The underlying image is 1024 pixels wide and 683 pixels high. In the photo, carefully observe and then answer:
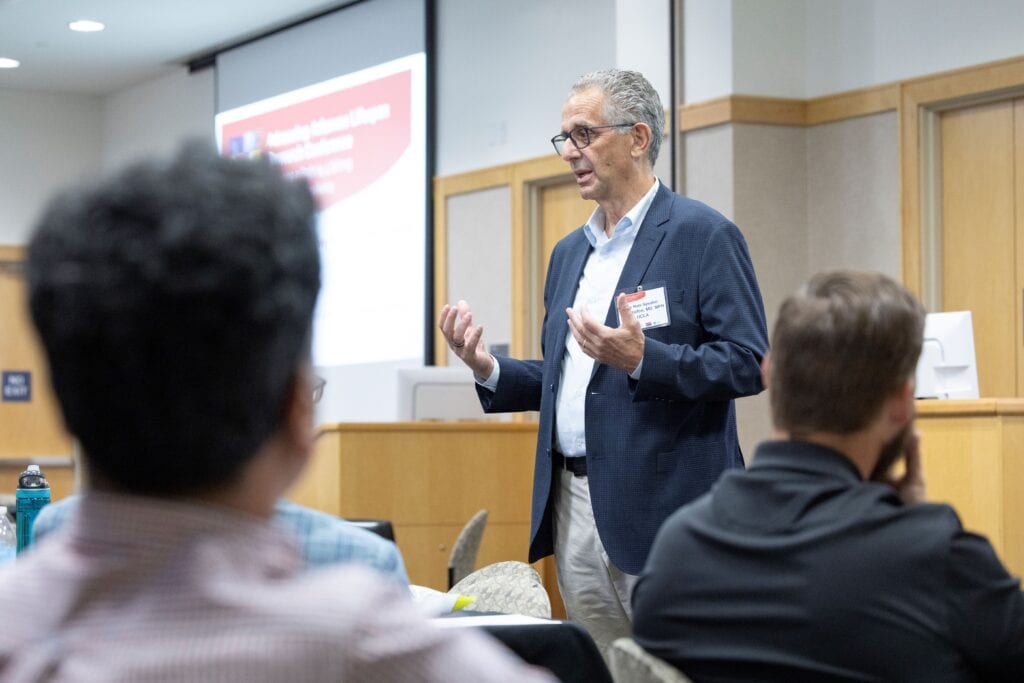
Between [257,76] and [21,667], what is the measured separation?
993 cm

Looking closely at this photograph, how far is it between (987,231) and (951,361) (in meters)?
1.45

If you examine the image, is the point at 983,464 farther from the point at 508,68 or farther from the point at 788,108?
the point at 508,68

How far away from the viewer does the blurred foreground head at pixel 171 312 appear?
29.1 inches

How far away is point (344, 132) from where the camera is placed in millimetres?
9430

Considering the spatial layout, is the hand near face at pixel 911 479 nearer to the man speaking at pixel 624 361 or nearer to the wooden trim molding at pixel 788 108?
the man speaking at pixel 624 361

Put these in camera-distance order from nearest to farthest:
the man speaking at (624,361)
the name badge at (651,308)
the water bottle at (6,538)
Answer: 1. the water bottle at (6,538)
2. the man speaking at (624,361)
3. the name badge at (651,308)

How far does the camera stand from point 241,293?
75cm

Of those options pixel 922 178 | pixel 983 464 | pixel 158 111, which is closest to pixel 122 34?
pixel 158 111

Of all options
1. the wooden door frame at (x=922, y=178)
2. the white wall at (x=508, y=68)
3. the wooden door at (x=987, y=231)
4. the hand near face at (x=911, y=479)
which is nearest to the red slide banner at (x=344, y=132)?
the white wall at (x=508, y=68)

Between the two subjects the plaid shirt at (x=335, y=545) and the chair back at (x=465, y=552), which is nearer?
the plaid shirt at (x=335, y=545)

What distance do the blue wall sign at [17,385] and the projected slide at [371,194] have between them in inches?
143

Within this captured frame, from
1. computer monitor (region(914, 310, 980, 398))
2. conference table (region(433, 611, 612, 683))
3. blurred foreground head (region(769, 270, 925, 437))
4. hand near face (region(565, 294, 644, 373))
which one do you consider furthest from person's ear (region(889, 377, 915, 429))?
computer monitor (region(914, 310, 980, 398))

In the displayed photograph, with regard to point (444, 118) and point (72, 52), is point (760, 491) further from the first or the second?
point (72, 52)

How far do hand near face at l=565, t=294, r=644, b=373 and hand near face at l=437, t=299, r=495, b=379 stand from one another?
314mm
